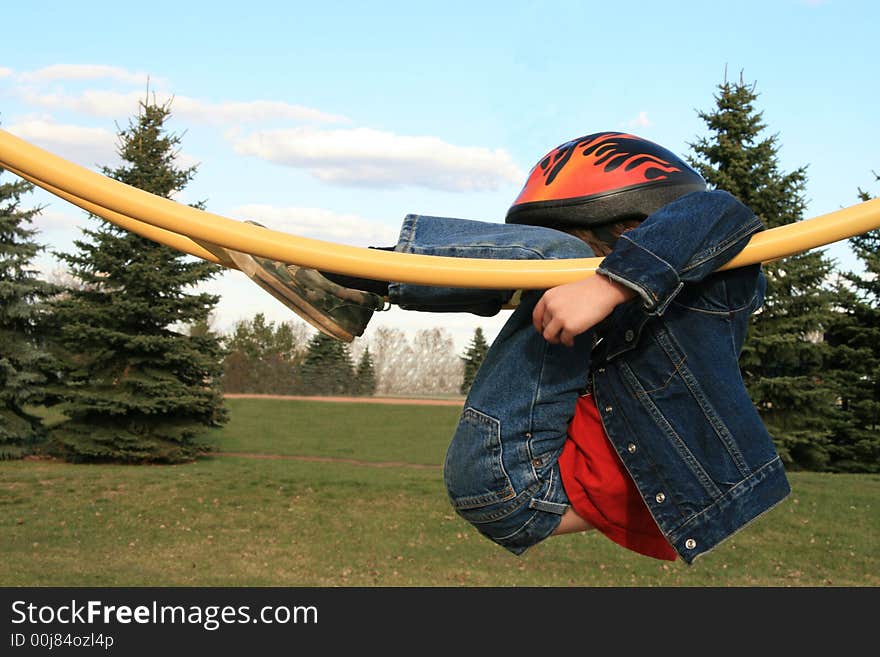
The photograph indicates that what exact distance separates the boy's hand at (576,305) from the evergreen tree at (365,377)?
3844 cm

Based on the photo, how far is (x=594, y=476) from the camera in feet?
7.77

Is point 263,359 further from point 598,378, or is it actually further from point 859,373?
point 598,378

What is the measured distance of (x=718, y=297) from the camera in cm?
225

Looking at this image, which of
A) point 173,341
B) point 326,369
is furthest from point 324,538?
point 326,369

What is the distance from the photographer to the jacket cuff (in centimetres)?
194

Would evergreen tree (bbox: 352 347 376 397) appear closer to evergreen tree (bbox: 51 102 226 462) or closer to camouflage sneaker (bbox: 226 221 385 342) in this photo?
evergreen tree (bbox: 51 102 226 462)

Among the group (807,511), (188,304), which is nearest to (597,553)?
(807,511)

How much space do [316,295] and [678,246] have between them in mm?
960

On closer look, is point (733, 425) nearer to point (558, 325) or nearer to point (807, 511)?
point (558, 325)

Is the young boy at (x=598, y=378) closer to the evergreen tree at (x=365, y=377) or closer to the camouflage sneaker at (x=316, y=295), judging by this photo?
the camouflage sneaker at (x=316, y=295)

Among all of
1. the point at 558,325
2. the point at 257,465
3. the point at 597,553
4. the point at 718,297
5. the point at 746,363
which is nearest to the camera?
the point at 558,325

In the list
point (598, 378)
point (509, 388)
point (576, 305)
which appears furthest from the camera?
point (598, 378)

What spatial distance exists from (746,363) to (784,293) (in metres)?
2.18

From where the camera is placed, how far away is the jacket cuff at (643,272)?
1.94 m
